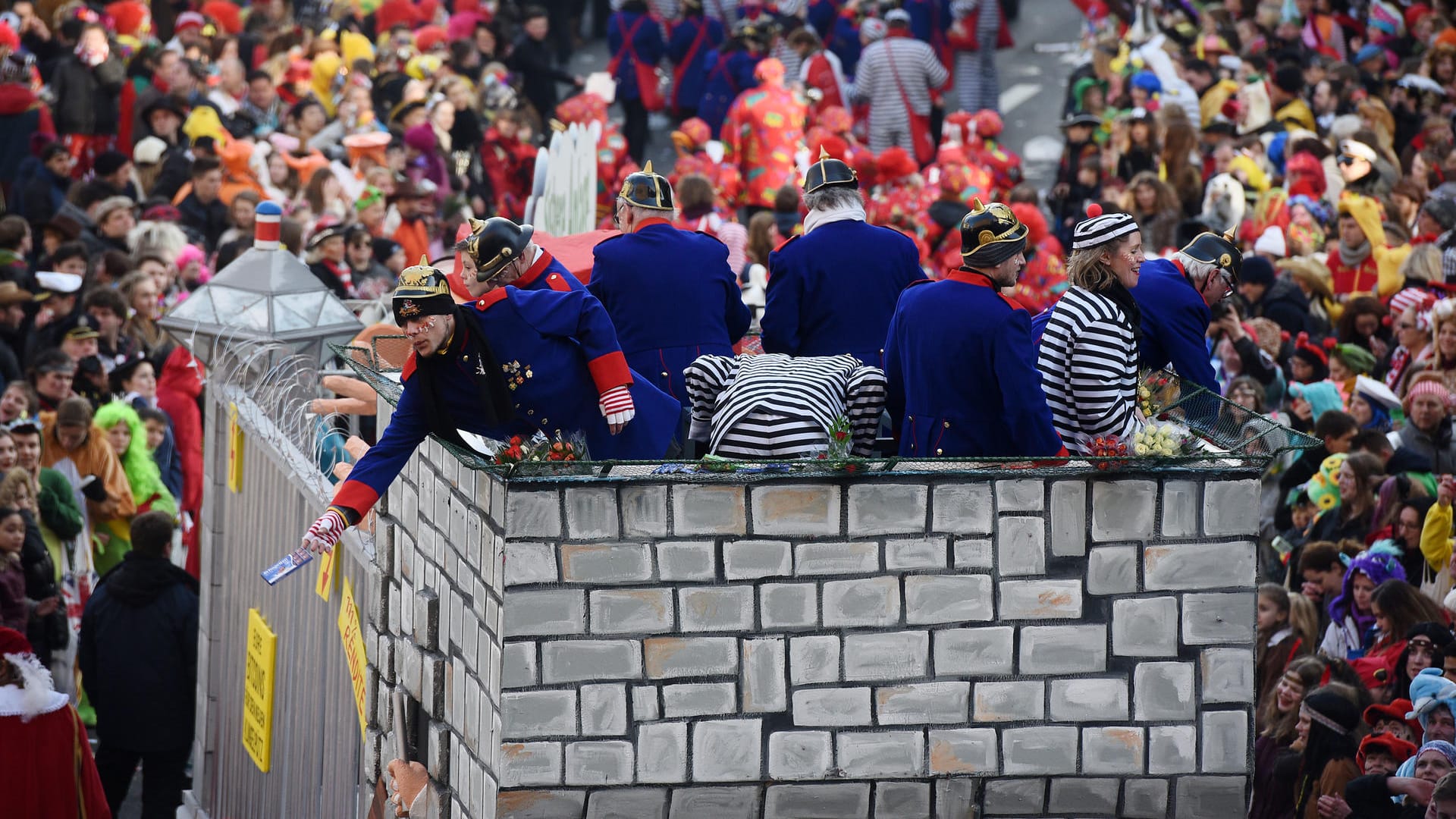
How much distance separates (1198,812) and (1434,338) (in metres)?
5.05

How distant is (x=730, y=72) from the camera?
812 inches

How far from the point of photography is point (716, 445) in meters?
6.76

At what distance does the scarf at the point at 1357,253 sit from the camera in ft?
45.2

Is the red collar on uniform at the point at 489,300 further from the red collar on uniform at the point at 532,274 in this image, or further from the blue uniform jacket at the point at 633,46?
the blue uniform jacket at the point at 633,46

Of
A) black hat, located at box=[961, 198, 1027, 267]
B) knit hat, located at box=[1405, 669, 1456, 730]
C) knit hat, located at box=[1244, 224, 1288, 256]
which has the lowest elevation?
knit hat, located at box=[1405, 669, 1456, 730]

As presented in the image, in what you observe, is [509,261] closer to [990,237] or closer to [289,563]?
[289,563]

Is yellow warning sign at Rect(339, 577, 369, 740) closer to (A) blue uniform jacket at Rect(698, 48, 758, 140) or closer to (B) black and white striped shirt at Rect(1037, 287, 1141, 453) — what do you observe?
(B) black and white striped shirt at Rect(1037, 287, 1141, 453)

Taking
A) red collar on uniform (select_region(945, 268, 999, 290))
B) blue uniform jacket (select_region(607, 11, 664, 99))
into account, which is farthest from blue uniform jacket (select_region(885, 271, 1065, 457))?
blue uniform jacket (select_region(607, 11, 664, 99))

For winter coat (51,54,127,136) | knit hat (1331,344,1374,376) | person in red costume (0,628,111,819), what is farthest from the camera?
winter coat (51,54,127,136)

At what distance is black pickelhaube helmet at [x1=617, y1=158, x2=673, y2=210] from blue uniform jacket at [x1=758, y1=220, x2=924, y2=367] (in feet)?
1.56

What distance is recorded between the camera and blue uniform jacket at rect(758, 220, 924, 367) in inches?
318

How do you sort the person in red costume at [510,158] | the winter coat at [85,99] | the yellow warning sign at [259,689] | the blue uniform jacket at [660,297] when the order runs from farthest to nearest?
the person in red costume at [510,158] → the winter coat at [85,99] → the yellow warning sign at [259,689] → the blue uniform jacket at [660,297]

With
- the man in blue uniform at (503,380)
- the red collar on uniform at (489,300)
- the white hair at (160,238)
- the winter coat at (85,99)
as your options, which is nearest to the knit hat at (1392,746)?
the man in blue uniform at (503,380)

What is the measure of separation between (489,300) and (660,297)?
1.64 metres
